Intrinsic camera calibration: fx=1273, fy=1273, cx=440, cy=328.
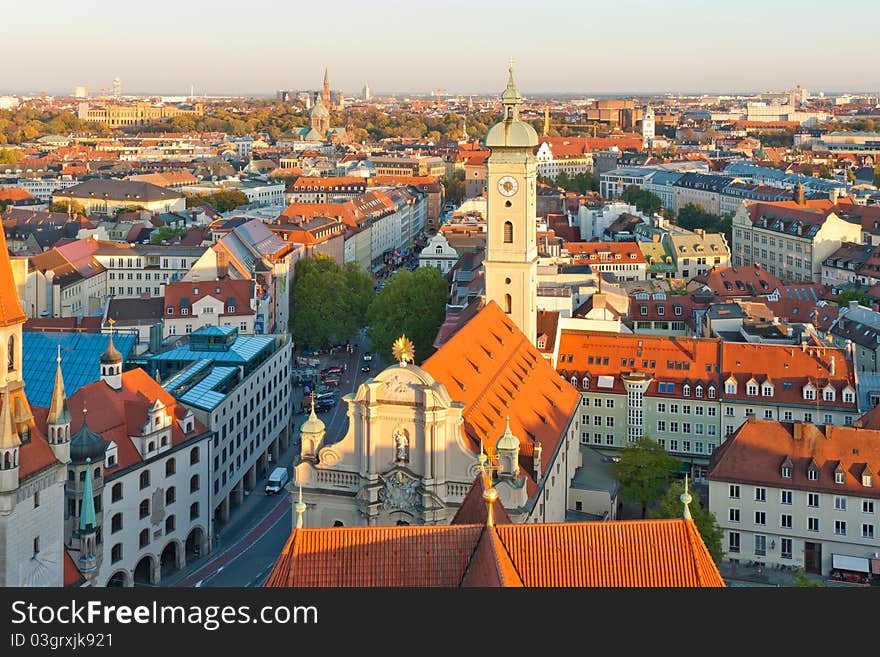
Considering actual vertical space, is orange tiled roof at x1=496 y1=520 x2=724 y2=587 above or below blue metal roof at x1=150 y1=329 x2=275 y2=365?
above

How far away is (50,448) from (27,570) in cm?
329

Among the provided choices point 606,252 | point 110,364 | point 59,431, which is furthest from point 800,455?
point 606,252

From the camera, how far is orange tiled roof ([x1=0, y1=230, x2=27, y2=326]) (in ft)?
99.5

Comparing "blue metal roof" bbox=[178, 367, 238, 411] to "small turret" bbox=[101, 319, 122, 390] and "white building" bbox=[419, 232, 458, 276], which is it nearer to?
"small turret" bbox=[101, 319, 122, 390]

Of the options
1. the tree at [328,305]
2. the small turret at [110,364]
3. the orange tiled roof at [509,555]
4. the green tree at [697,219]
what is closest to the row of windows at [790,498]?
the small turret at [110,364]

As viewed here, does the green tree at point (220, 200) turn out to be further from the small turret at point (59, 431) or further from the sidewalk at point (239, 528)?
the small turret at point (59, 431)

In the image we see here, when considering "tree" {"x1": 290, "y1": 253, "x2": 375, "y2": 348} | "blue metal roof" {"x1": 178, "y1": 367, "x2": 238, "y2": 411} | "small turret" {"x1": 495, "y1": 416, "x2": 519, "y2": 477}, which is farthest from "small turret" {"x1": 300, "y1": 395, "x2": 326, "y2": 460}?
"tree" {"x1": 290, "y1": 253, "x2": 375, "y2": 348}

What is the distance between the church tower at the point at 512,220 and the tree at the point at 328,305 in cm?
3277

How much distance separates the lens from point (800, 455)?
176 ft

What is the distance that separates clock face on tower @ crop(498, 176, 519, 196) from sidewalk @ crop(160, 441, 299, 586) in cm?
1833

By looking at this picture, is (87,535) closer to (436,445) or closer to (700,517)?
(436,445)

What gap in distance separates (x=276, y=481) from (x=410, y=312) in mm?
26398

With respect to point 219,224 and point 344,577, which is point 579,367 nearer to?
point 344,577

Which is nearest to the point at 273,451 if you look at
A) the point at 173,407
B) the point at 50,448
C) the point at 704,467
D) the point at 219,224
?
the point at 173,407
